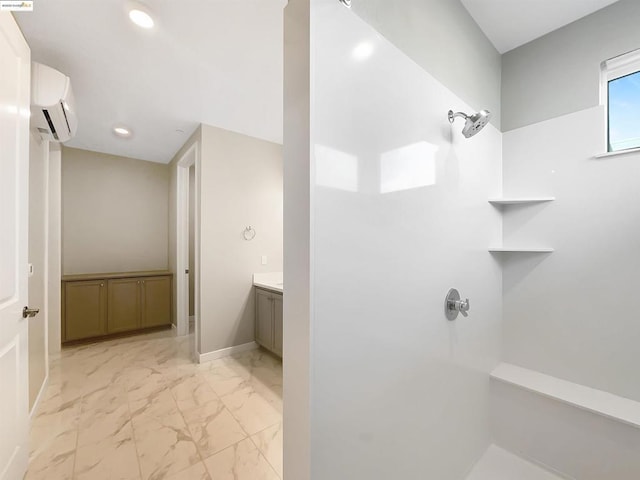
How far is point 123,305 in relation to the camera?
3.54m

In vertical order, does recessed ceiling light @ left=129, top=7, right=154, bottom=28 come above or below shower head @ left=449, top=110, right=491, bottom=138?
above

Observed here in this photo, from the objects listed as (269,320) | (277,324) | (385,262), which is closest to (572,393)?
(385,262)

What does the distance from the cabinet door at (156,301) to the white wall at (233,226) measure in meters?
1.47

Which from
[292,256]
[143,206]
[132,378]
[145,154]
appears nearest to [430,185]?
[292,256]

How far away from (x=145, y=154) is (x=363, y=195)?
4098mm

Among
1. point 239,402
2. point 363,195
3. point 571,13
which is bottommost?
point 239,402

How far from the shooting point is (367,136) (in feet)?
3.25

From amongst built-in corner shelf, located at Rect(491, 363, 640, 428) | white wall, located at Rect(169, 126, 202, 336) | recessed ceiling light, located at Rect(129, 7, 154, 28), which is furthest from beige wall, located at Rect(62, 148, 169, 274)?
built-in corner shelf, located at Rect(491, 363, 640, 428)

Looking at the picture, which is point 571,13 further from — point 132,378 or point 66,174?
point 66,174

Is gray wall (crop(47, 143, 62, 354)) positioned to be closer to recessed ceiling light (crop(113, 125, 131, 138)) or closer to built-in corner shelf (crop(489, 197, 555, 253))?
recessed ceiling light (crop(113, 125, 131, 138))

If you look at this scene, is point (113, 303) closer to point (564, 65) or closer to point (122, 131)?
point (122, 131)

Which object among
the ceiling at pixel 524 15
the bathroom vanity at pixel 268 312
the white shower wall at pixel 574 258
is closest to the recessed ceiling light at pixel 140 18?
the ceiling at pixel 524 15

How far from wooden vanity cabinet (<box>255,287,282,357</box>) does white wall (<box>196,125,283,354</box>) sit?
14cm

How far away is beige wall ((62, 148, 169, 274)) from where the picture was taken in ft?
11.6
